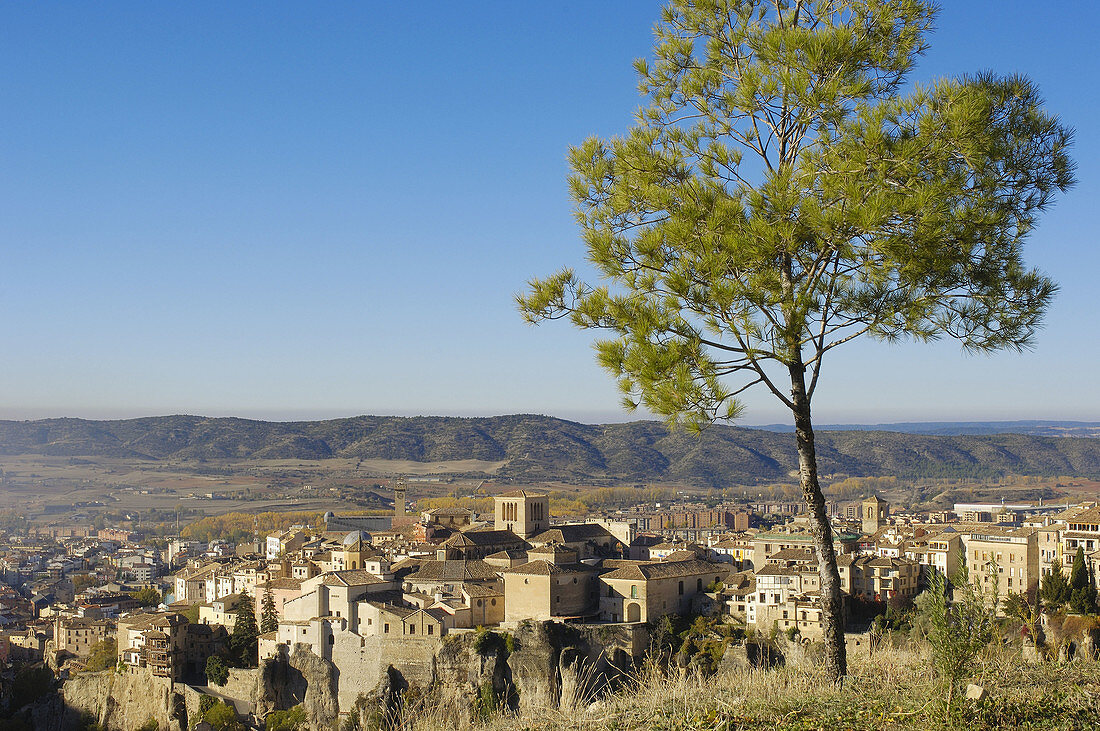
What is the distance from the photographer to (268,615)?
134ft

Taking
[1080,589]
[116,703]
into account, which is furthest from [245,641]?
[1080,589]

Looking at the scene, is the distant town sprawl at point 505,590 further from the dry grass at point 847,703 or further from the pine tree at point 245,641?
the dry grass at point 847,703

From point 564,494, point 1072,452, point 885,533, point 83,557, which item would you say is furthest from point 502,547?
point 1072,452

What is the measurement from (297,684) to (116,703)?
848 centimetres

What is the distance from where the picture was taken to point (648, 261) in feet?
31.3

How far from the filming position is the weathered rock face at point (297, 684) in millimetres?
34812

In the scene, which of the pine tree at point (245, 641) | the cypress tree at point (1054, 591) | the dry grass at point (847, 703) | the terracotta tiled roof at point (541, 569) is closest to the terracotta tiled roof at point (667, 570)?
the terracotta tiled roof at point (541, 569)

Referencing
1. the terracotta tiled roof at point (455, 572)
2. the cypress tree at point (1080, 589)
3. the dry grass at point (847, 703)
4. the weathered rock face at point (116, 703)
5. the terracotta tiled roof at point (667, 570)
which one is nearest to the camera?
the dry grass at point (847, 703)

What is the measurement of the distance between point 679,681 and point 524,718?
1.34 m

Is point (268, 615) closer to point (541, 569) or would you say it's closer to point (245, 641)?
point (245, 641)

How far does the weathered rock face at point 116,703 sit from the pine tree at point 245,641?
232cm

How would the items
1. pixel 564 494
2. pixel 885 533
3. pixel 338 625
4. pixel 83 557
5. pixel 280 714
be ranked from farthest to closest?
pixel 564 494
pixel 83 557
pixel 885 533
pixel 338 625
pixel 280 714

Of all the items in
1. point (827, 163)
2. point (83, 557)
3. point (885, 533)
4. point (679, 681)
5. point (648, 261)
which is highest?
point (827, 163)

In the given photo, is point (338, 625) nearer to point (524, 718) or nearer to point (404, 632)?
point (404, 632)
